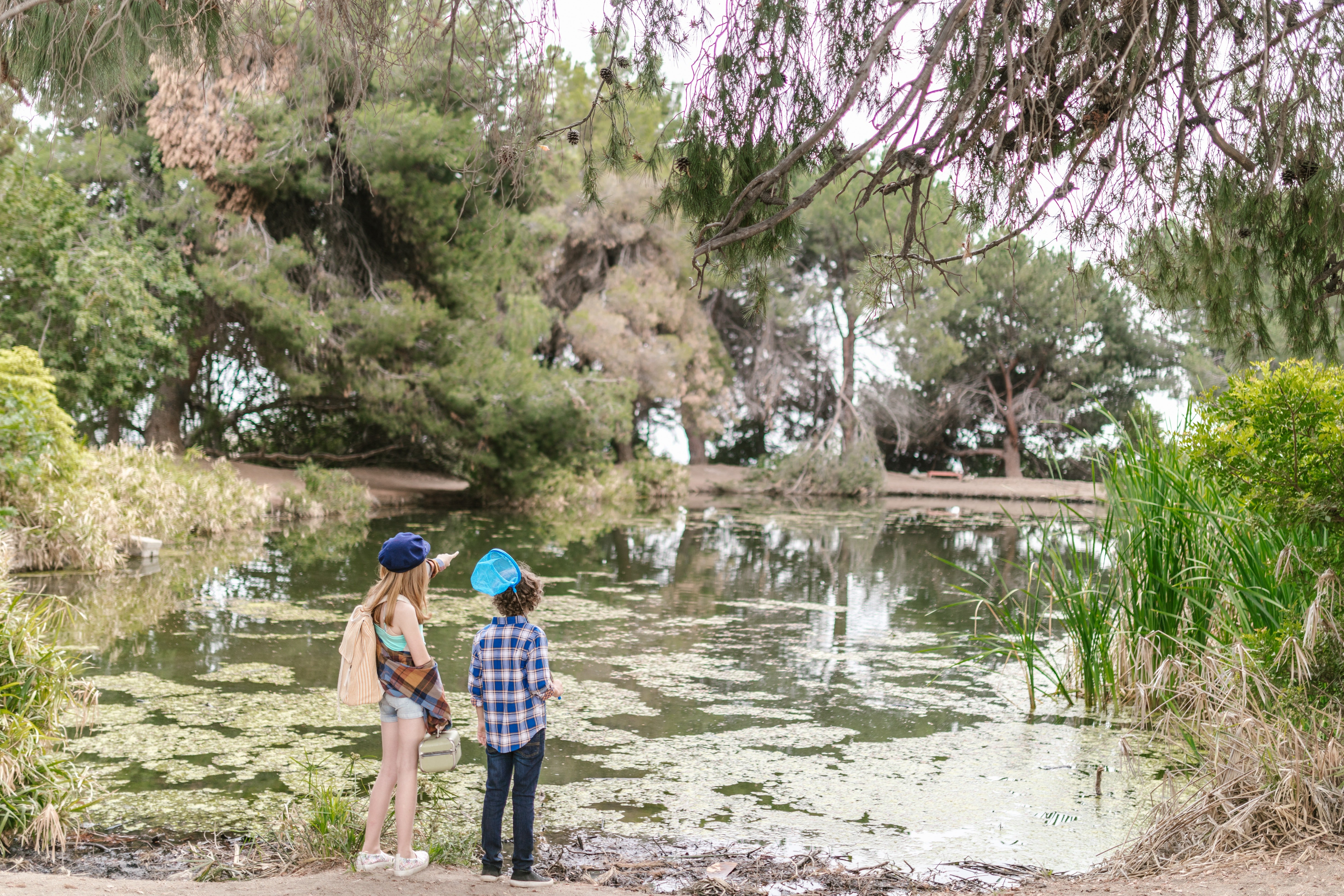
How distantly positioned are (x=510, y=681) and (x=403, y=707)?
0.39m

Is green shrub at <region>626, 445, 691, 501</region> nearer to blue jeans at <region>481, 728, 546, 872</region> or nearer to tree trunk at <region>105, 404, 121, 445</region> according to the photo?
tree trunk at <region>105, 404, 121, 445</region>

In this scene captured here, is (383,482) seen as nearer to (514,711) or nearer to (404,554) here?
(404,554)

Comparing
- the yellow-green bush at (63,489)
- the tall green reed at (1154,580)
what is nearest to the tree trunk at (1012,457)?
the yellow-green bush at (63,489)

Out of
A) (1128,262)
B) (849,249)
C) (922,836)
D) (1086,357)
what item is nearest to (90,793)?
(922,836)

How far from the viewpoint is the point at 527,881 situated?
135 inches

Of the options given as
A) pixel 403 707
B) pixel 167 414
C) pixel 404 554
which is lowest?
pixel 403 707

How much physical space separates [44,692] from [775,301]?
24.6m

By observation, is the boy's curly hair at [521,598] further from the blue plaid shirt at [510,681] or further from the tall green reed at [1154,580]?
the tall green reed at [1154,580]

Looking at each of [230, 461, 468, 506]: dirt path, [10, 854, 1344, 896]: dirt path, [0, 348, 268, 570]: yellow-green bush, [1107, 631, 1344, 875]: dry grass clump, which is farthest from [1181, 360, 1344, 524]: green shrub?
[230, 461, 468, 506]: dirt path

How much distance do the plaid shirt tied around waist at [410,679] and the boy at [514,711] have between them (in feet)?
0.43

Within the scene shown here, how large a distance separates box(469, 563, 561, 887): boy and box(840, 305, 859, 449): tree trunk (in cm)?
2387

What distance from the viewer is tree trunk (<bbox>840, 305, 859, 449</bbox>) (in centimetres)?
2723

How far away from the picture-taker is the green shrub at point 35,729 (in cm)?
399

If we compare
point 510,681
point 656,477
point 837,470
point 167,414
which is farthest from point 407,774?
point 837,470
